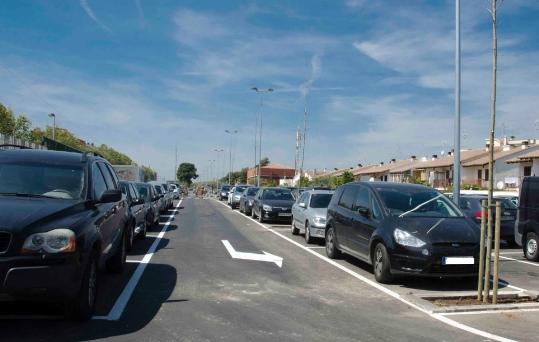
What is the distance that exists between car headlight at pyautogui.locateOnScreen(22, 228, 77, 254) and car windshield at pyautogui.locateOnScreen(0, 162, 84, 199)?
121cm

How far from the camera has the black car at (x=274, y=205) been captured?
→ 22203 millimetres

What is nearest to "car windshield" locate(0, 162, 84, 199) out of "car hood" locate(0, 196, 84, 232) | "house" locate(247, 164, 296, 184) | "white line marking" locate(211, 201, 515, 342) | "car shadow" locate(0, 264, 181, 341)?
"car hood" locate(0, 196, 84, 232)

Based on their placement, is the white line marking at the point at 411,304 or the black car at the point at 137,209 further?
the black car at the point at 137,209

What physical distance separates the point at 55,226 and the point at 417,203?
656 cm

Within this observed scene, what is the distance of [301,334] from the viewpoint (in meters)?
6.01

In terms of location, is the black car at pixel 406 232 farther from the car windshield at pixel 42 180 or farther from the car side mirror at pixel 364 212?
the car windshield at pixel 42 180

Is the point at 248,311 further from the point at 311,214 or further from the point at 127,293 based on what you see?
the point at 311,214

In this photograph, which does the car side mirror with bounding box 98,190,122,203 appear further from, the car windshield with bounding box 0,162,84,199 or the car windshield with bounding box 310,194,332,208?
the car windshield with bounding box 310,194,332,208

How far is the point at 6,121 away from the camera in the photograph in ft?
165

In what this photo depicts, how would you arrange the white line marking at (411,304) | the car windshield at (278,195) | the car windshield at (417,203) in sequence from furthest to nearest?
the car windshield at (278,195) < the car windshield at (417,203) < the white line marking at (411,304)

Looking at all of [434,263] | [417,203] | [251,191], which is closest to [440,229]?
[434,263]

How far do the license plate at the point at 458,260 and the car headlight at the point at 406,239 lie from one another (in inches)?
16.0

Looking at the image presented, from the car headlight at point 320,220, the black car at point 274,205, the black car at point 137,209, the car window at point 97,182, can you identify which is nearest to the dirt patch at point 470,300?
the car window at point 97,182

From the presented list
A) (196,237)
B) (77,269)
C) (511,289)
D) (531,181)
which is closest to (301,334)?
(77,269)
